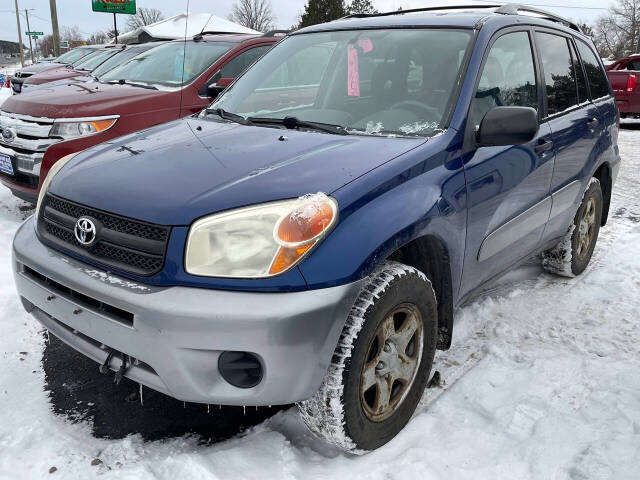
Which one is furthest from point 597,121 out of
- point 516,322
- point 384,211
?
point 384,211

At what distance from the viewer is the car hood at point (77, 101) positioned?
490 centimetres

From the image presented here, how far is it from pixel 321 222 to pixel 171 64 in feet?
15.8

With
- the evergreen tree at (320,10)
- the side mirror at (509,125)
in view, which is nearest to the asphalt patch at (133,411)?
the side mirror at (509,125)

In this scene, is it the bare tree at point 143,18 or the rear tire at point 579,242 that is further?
the bare tree at point 143,18

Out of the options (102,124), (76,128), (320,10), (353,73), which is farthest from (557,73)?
(320,10)

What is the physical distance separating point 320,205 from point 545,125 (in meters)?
1.86

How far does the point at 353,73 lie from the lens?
2.99m

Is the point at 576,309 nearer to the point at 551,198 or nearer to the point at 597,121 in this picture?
the point at 551,198

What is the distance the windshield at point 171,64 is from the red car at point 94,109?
0.01 metres

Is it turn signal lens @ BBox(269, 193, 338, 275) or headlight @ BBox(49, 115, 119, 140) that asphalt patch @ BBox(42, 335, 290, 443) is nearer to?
turn signal lens @ BBox(269, 193, 338, 275)

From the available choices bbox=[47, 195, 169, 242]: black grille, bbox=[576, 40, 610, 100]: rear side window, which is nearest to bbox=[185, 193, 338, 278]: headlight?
bbox=[47, 195, 169, 242]: black grille

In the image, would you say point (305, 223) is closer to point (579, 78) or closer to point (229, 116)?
point (229, 116)

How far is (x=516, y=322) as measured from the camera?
342 centimetres

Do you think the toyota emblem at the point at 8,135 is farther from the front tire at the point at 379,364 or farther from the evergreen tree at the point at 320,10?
the evergreen tree at the point at 320,10
